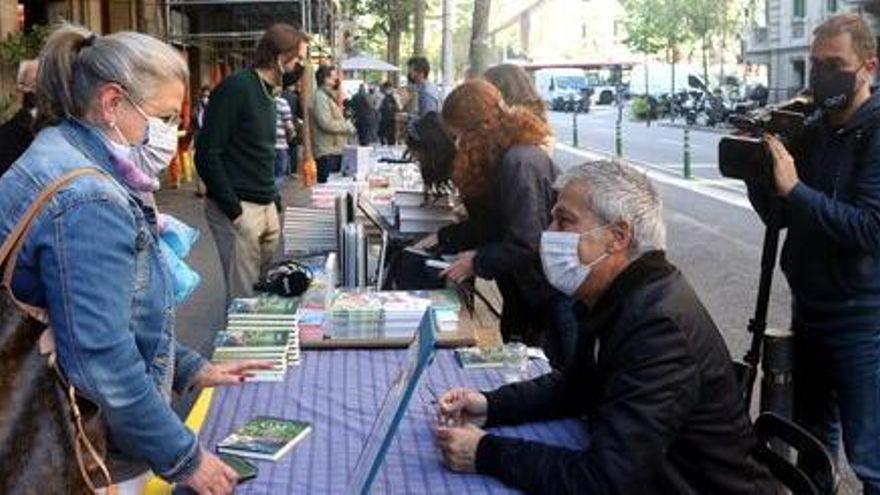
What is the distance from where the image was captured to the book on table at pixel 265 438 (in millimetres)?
2748

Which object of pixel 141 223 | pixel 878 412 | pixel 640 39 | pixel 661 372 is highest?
pixel 640 39

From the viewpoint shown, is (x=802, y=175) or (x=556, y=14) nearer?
(x=802, y=175)

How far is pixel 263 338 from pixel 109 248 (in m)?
1.53

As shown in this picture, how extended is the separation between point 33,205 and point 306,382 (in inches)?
59.6

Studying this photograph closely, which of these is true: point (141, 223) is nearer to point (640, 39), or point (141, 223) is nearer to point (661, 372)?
point (661, 372)

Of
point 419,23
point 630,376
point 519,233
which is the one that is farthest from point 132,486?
point 419,23

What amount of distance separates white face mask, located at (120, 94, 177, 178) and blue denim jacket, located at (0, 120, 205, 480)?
0.30 feet

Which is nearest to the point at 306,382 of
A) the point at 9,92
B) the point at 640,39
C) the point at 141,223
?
the point at 141,223

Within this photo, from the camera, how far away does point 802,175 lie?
12.5 ft

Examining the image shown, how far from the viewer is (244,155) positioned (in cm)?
597

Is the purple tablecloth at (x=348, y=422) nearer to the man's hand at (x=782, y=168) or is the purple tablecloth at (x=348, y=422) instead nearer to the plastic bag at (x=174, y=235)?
the plastic bag at (x=174, y=235)

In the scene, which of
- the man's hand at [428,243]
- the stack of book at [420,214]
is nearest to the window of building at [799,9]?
the stack of book at [420,214]

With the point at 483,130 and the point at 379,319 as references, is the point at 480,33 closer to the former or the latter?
the point at 483,130

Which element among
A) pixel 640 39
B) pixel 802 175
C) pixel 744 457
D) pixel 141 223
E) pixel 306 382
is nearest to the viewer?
pixel 141 223
